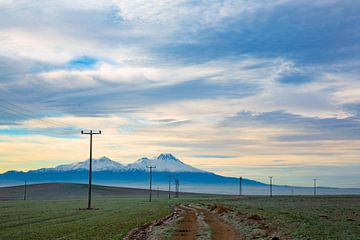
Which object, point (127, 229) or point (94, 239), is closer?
point (94, 239)

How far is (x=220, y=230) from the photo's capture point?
35.1m

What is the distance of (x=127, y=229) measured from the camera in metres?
38.5

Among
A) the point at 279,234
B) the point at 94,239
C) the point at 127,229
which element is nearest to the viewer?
the point at 279,234

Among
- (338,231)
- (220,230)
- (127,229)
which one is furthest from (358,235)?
(127,229)

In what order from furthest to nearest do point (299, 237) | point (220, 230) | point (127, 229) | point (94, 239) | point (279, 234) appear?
point (127, 229)
point (220, 230)
point (94, 239)
point (279, 234)
point (299, 237)

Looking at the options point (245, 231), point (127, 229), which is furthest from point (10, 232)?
point (245, 231)

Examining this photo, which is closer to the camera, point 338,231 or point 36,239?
point 338,231

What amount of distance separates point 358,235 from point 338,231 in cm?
266

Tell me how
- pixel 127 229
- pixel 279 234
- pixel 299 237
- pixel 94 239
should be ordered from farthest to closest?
pixel 127 229, pixel 94 239, pixel 279 234, pixel 299 237

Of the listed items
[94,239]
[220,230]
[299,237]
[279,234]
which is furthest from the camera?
[220,230]

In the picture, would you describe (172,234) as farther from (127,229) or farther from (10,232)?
(10,232)

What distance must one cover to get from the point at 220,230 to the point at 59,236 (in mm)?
10576

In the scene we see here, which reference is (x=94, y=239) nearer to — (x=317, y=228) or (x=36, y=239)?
(x=36, y=239)

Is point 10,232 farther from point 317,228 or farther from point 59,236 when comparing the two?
point 317,228
